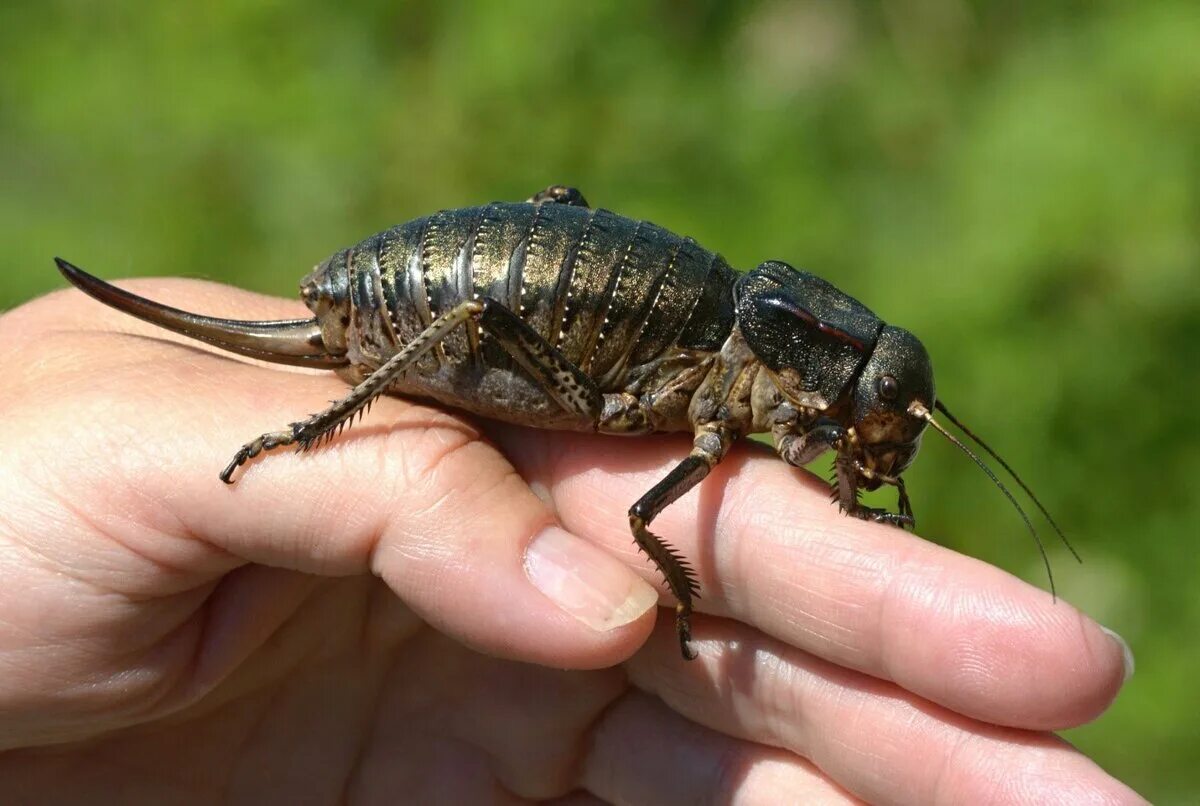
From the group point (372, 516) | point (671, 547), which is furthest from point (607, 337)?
point (372, 516)

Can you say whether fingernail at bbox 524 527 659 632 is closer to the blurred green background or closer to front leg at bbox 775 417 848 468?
front leg at bbox 775 417 848 468

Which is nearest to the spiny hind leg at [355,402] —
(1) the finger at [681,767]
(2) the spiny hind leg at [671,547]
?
(2) the spiny hind leg at [671,547]

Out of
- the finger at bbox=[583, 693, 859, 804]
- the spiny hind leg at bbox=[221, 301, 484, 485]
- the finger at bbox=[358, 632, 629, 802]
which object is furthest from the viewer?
the finger at bbox=[358, 632, 629, 802]

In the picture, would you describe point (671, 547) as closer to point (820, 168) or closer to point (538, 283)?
point (538, 283)

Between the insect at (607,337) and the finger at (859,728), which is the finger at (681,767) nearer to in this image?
the finger at (859,728)

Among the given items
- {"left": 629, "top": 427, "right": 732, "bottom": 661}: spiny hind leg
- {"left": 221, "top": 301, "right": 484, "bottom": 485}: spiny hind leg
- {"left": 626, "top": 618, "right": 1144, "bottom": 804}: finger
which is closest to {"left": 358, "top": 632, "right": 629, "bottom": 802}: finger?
{"left": 626, "top": 618, "right": 1144, "bottom": 804}: finger

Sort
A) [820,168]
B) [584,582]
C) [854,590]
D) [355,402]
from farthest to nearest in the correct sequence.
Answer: [820,168], [355,402], [854,590], [584,582]
